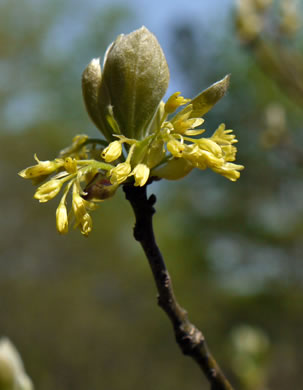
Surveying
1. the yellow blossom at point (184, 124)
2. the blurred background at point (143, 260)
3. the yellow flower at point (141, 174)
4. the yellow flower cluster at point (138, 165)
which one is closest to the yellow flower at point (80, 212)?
the yellow flower cluster at point (138, 165)

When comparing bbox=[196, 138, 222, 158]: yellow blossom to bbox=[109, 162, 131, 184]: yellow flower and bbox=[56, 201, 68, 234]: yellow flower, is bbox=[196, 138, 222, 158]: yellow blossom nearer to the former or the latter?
bbox=[109, 162, 131, 184]: yellow flower

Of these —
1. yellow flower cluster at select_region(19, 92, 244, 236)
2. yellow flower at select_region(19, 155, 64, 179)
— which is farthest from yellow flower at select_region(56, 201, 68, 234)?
yellow flower at select_region(19, 155, 64, 179)

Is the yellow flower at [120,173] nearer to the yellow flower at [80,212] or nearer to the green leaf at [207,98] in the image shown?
the yellow flower at [80,212]

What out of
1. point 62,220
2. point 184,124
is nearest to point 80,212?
point 62,220

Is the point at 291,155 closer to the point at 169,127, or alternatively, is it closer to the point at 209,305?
the point at 169,127

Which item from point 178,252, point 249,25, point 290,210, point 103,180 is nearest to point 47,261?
point 178,252
